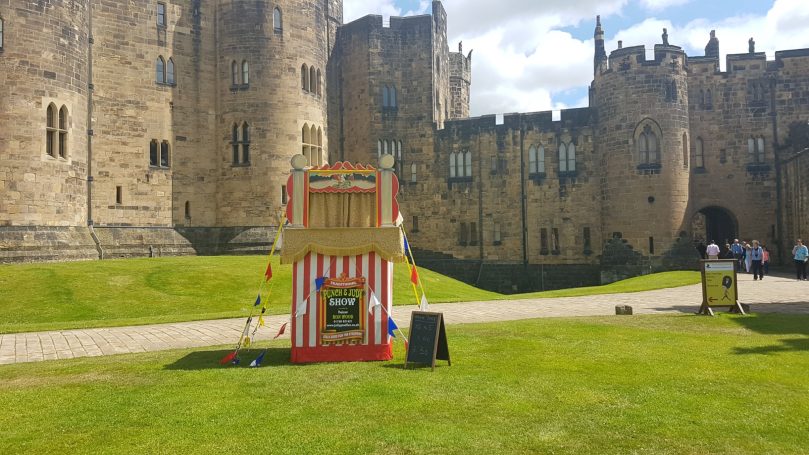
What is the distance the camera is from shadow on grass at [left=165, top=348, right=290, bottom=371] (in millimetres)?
9484

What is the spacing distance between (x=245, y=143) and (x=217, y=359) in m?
23.1

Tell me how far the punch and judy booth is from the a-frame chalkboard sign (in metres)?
0.82

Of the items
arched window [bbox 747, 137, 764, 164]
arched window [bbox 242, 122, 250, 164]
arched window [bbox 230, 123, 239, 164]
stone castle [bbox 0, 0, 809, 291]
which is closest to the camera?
stone castle [bbox 0, 0, 809, 291]

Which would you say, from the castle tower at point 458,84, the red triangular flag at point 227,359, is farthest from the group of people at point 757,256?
the castle tower at point 458,84

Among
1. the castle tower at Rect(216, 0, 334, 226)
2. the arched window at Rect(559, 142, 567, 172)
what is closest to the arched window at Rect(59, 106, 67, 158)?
the castle tower at Rect(216, 0, 334, 226)

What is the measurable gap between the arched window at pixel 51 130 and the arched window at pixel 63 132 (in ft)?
1.32

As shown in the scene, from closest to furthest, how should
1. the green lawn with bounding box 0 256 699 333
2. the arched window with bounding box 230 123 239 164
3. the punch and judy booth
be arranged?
the punch and judy booth → the green lawn with bounding box 0 256 699 333 → the arched window with bounding box 230 123 239 164

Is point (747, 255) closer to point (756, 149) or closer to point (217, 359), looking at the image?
point (756, 149)

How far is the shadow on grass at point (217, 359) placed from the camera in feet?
31.1

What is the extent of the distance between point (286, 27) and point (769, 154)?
26138 mm

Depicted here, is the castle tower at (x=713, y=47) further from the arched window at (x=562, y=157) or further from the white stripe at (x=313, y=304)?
the white stripe at (x=313, y=304)

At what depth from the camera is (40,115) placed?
2522cm

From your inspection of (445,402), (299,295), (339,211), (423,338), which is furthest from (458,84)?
(445,402)

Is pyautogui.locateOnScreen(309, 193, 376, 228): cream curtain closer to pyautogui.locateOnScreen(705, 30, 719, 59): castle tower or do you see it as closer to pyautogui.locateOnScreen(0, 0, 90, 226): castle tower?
pyautogui.locateOnScreen(0, 0, 90, 226): castle tower
